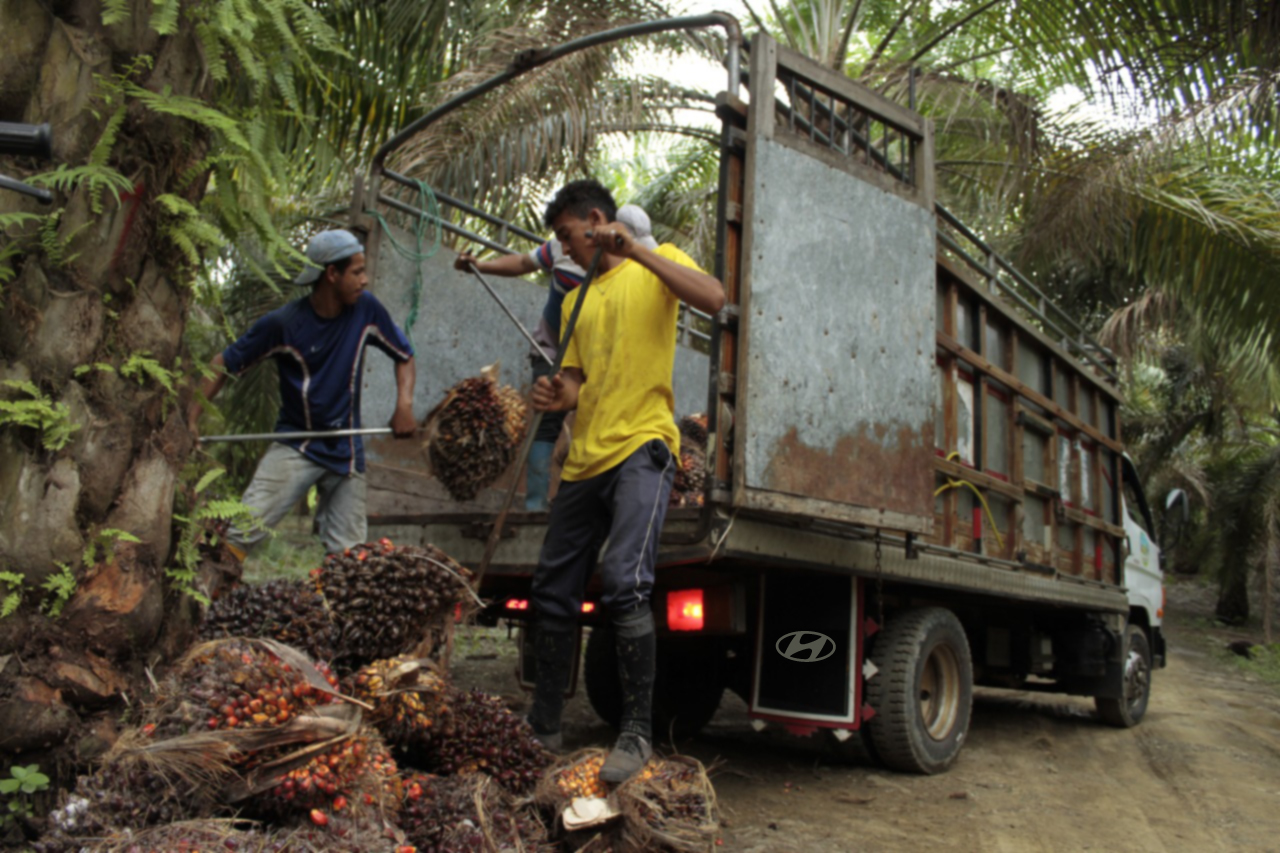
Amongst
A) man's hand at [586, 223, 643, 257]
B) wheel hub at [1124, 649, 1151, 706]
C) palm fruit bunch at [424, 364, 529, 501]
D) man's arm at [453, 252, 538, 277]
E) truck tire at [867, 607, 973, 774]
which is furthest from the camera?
wheel hub at [1124, 649, 1151, 706]

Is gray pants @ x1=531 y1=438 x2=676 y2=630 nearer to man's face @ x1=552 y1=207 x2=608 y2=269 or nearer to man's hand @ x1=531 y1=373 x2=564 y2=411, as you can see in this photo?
man's hand @ x1=531 y1=373 x2=564 y2=411

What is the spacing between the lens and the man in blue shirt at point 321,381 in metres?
4.34

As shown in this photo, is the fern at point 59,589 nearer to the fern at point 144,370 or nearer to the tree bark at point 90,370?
the tree bark at point 90,370

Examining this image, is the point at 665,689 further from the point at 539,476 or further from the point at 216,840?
the point at 216,840

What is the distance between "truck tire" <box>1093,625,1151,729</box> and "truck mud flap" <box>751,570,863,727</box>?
3983 mm

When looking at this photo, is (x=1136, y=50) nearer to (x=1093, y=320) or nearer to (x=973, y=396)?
(x=973, y=396)

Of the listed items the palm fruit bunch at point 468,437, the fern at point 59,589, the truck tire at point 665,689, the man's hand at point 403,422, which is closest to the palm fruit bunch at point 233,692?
the fern at point 59,589

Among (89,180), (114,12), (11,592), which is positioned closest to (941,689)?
(11,592)

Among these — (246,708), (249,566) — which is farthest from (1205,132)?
(249,566)

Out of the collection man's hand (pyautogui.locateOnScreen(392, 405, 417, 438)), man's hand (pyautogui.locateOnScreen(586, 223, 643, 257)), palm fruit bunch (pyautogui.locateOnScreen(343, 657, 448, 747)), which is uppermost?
man's hand (pyautogui.locateOnScreen(586, 223, 643, 257))

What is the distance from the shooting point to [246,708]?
2.59 metres

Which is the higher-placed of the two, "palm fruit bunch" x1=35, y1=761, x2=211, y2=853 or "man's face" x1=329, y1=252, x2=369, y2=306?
A: "man's face" x1=329, y1=252, x2=369, y2=306

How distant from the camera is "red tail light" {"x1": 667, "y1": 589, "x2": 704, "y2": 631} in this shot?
14.5 feet

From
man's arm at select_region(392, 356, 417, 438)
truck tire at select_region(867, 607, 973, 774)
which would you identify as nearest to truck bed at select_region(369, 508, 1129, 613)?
truck tire at select_region(867, 607, 973, 774)
